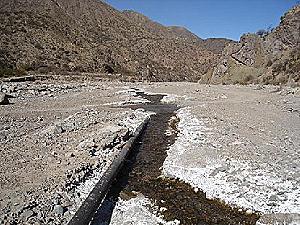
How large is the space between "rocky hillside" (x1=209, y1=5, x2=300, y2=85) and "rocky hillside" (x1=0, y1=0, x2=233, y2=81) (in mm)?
14726

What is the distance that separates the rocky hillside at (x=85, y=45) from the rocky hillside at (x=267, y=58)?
48.3ft

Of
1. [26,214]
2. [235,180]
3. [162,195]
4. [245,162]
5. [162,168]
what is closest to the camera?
[26,214]

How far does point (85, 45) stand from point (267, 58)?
47.1 m

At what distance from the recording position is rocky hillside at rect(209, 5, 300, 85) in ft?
139

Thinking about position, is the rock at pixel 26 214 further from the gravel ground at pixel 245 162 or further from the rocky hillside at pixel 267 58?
the rocky hillside at pixel 267 58

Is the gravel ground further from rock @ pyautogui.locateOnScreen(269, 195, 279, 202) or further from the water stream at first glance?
the water stream

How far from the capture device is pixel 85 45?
82938mm

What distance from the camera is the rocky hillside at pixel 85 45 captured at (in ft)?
220

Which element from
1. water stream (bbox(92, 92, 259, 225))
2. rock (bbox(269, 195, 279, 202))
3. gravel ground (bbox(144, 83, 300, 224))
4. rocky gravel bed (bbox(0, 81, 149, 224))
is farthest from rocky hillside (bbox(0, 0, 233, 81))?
rock (bbox(269, 195, 279, 202))

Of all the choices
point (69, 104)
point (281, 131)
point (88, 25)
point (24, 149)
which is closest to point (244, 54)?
point (69, 104)

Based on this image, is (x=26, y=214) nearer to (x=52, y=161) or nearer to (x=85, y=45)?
(x=52, y=161)

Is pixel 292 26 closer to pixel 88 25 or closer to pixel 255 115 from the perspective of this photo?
pixel 255 115

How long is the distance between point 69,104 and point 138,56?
236ft

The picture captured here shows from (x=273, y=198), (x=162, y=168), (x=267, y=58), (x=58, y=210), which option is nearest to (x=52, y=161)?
(x=162, y=168)
